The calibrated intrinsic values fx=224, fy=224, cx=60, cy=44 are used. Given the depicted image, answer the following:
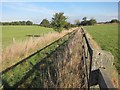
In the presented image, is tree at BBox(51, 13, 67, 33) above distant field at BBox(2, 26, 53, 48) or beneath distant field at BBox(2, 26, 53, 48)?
above

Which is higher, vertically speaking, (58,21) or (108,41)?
(58,21)

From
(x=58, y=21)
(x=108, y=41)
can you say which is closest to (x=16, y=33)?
(x=58, y=21)

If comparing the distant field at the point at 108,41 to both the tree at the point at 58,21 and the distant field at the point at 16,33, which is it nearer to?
the tree at the point at 58,21

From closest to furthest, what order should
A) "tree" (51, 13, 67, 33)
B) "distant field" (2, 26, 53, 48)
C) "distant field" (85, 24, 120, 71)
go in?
"distant field" (85, 24, 120, 71) < "distant field" (2, 26, 53, 48) < "tree" (51, 13, 67, 33)

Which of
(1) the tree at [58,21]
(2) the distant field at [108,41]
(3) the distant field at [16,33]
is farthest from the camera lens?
(1) the tree at [58,21]

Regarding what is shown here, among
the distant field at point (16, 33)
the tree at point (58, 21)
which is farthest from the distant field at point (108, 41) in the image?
the distant field at point (16, 33)

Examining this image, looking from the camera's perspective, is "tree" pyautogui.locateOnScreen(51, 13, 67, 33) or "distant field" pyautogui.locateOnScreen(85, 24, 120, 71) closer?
"distant field" pyautogui.locateOnScreen(85, 24, 120, 71)

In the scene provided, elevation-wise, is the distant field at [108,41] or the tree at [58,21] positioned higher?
the tree at [58,21]

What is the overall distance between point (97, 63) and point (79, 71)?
1.84 metres

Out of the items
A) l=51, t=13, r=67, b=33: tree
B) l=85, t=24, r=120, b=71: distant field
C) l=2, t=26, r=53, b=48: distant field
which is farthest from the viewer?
l=51, t=13, r=67, b=33: tree

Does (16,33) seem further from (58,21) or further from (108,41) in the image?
(108,41)

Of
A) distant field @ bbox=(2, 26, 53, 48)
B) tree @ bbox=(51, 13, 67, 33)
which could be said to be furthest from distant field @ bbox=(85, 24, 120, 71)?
distant field @ bbox=(2, 26, 53, 48)

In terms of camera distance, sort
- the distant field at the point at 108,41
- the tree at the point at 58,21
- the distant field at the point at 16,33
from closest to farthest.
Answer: the distant field at the point at 108,41 < the distant field at the point at 16,33 < the tree at the point at 58,21

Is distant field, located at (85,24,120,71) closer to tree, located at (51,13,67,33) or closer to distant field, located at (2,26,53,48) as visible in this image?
tree, located at (51,13,67,33)
